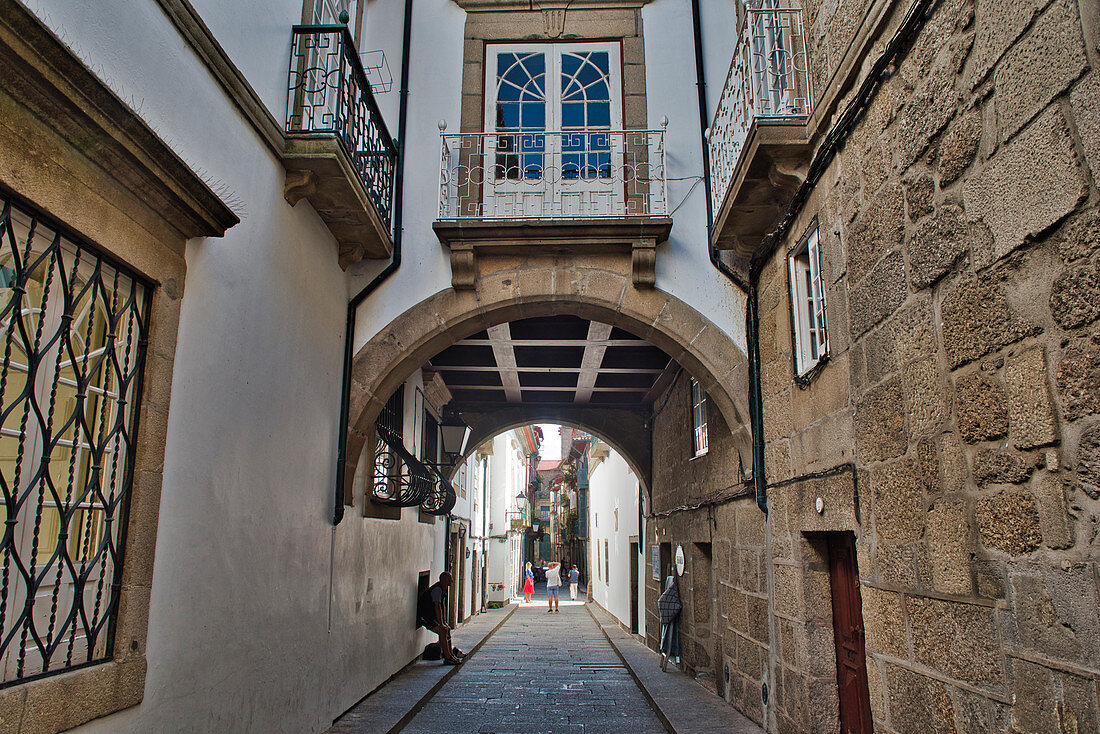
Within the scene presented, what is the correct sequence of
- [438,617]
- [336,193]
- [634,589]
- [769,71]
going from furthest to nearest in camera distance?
[634,589], [438,617], [336,193], [769,71]

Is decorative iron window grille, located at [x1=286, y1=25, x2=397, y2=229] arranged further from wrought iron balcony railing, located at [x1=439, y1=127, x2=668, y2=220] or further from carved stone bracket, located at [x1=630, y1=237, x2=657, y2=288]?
carved stone bracket, located at [x1=630, y1=237, x2=657, y2=288]

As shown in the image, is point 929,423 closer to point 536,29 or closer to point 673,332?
point 673,332

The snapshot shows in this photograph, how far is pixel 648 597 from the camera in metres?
12.1

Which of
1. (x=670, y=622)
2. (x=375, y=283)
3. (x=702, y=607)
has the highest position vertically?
(x=375, y=283)

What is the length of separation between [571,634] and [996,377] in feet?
42.9

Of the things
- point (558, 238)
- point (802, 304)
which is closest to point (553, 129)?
point (558, 238)

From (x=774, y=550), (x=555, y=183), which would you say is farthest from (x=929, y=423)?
(x=555, y=183)

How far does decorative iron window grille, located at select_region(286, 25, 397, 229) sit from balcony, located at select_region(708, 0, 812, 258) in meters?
2.55

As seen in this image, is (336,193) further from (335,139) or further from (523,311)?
(523,311)

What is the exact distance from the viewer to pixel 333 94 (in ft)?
17.8

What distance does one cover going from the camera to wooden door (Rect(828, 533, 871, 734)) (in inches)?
172

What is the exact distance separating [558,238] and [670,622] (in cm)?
516

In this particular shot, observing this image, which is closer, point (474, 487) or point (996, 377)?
point (996, 377)

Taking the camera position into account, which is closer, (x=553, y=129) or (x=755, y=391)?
(x=755, y=391)
